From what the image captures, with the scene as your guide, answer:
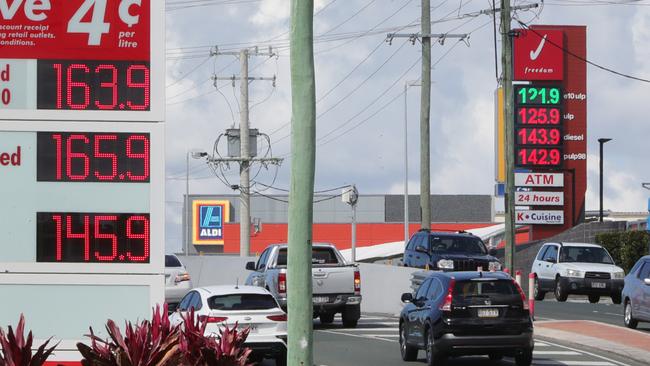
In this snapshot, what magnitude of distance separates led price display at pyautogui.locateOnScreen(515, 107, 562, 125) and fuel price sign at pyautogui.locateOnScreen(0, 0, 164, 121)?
45.3 meters

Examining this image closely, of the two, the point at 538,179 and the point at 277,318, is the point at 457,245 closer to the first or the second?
the point at 277,318

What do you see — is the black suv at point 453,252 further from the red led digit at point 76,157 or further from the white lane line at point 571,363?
the red led digit at point 76,157

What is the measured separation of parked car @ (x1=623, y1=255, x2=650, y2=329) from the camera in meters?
28.8

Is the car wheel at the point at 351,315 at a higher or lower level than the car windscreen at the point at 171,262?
lower

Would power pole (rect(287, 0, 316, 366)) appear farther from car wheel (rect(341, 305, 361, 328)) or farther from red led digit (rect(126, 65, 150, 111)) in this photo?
car wheel (rect(341, 305, 361, 328))

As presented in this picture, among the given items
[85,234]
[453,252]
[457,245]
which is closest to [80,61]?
[85,234]

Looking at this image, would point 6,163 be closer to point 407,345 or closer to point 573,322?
point 407,345

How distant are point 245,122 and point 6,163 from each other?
44059mm

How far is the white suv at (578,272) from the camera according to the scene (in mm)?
41031

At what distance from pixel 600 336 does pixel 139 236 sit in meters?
17.5

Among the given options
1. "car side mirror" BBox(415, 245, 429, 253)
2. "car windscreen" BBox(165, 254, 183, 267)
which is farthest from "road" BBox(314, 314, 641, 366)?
"car side mirror" BBox(415, 245, 429, 253)

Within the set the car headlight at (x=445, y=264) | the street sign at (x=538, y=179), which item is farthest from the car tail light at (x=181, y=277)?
the street sign at (x=538, y=179)

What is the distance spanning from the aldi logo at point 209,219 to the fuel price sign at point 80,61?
107 m

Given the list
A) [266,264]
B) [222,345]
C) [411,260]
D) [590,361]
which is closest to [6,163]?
[222,345]
